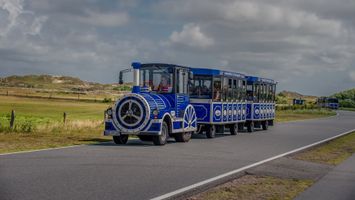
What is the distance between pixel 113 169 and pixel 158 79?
9159mm

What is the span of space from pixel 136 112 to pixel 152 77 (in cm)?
208

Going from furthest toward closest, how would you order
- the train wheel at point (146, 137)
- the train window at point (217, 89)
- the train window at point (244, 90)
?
the train window at point (244, 90)
the train window at point (217, 89)
the train wheel at point (146, 137)

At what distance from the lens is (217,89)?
26406mm

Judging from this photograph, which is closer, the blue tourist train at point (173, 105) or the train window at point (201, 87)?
the blue tourist train at point (173, 105)

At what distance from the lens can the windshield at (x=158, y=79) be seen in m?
21.5

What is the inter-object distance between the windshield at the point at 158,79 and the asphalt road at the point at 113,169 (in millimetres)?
2542

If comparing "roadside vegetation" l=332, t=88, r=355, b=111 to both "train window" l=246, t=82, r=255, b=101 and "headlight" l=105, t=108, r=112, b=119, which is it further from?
"headlight" l=105, t=108, r=112, b=119

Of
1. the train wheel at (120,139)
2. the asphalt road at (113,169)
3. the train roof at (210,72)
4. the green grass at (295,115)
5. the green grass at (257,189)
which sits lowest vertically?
the green grass at (257,189)

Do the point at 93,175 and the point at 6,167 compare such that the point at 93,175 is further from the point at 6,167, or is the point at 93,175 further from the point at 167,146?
the point at 167,146

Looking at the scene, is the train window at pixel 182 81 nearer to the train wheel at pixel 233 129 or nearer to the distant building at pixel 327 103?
the train wheel at pixel 233 129

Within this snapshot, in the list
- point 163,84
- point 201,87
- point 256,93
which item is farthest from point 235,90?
point 163,84

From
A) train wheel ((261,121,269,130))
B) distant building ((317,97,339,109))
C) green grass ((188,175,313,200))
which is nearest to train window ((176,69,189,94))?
green grass ((188,175,313,200))

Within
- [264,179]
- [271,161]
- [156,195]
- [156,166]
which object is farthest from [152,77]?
[156,195]

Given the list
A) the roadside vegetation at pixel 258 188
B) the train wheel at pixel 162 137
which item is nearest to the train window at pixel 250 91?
the train wheel at pixel 162 137
